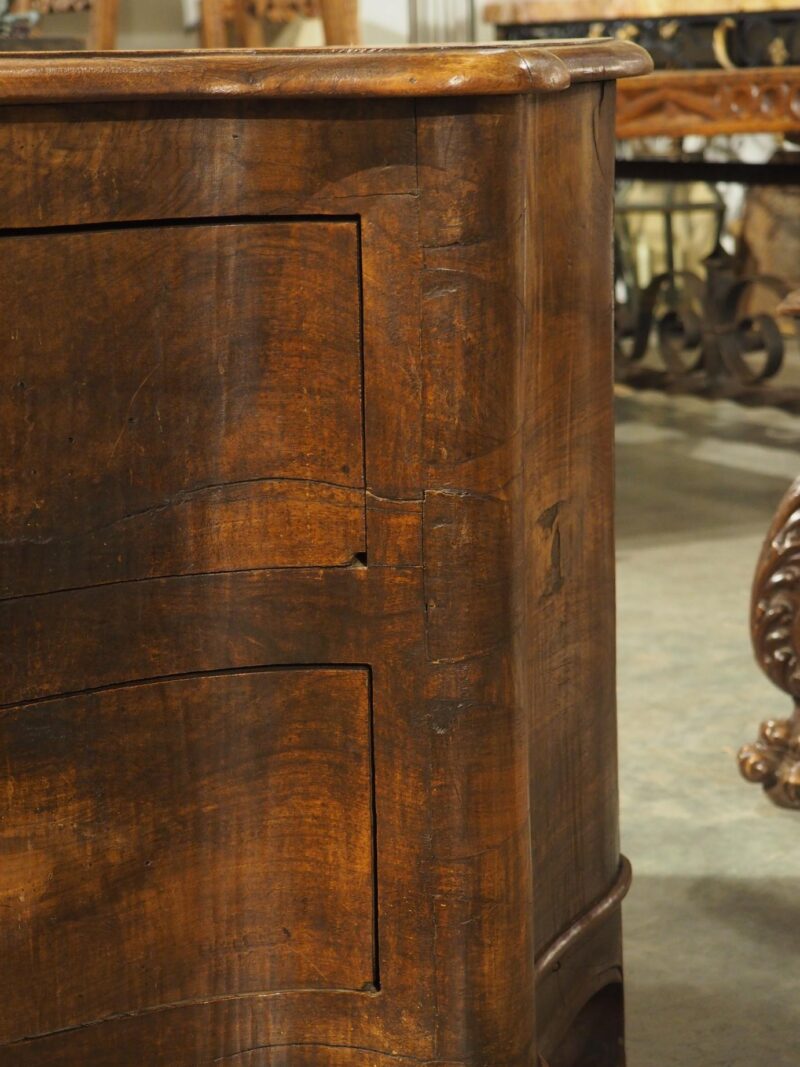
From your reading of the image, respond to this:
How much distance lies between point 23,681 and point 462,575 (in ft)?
0.98

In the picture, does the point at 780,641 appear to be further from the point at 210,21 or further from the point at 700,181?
the point at 700,181

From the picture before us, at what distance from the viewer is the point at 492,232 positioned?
104 centimetres

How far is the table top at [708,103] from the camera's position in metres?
3.75

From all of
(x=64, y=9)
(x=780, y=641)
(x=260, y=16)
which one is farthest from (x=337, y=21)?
(x=260, y=16)

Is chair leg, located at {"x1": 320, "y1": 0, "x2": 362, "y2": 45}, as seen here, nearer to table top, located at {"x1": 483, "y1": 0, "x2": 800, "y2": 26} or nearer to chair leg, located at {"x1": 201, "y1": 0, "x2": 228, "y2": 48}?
chair leg, located at {"x1": 201, "y1": 0, "x2": 228, "y2": 48}


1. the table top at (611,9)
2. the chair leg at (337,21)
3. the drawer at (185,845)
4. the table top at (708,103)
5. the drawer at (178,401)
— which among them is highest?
the table top at (611,9)

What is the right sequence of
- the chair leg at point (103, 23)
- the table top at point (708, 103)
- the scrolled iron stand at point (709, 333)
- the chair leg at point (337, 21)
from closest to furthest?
the chair leg at point (337, 21) < the chair leg at point (103, 23) < the table top at point (708, 103) < the scrolled iron stand at point (709, 333)

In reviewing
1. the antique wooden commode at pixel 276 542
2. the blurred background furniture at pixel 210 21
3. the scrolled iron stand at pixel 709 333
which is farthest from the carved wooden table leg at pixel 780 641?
the scrolled iron stand at pixel 709 333

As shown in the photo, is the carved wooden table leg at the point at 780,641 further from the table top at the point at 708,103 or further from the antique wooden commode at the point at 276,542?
the table top at the point at 708,103

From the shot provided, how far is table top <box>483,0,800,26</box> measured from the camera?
12.9ft

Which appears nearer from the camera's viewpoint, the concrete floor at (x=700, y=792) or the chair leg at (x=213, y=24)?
the concrete floor at (x=700, y=792)

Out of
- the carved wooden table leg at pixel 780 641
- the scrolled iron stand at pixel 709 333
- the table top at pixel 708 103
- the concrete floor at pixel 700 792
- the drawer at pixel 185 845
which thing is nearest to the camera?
the drawer at pixel 185 845

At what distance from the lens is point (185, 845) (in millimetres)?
1125

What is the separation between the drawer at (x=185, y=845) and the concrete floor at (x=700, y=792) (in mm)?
580
